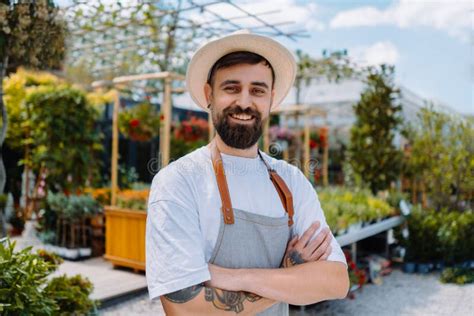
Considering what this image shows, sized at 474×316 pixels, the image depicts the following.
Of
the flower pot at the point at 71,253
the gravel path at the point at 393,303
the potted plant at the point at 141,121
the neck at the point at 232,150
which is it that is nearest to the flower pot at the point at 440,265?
the gravel path at the point at 393,303

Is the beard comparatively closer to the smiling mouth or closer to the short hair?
the smiling mouth

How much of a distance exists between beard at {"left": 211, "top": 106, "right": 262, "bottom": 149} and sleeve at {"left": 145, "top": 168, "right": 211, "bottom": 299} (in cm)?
23

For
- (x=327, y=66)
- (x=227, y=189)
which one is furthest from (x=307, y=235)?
(x=327, y=66)

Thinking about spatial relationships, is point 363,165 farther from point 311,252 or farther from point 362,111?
point 311,252

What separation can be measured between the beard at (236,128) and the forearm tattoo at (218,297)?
468mm

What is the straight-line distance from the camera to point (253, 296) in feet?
4.56

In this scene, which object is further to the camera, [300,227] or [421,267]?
[421,267]

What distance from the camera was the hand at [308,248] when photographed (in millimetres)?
1494

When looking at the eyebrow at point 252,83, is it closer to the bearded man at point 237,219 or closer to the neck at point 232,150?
the bearded man at point 237,219

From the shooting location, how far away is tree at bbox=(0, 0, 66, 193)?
2.78m

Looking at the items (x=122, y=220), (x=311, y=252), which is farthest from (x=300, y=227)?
(x=122, y=220)

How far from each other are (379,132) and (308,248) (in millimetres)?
6421

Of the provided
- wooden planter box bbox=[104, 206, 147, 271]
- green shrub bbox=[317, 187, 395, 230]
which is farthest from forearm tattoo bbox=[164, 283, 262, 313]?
wooden planter box bbox=[104, 206, 147, 271]

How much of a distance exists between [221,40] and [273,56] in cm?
21
